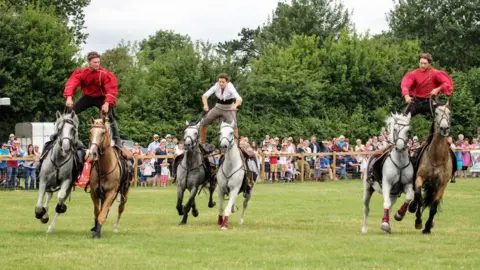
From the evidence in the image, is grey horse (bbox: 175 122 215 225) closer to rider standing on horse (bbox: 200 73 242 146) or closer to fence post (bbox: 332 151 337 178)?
rider standing on horse (bbox: 200 73 242 146)

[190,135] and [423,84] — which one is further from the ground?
[423,84]

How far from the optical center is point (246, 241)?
16.6m

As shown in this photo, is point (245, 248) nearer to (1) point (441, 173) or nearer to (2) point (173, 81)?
(1) point (441, 173)

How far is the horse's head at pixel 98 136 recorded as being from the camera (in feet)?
54.5

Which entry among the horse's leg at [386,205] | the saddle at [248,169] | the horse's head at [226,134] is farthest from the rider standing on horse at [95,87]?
the horse's leg at [386,205]

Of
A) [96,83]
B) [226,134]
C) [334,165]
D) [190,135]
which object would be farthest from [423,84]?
[334,165]

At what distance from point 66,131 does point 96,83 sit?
1.60 metres

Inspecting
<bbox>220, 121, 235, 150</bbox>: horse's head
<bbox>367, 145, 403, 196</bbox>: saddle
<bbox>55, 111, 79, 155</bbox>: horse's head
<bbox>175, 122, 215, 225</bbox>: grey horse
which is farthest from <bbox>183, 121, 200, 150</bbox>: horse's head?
<bbox>367, 145, 403, 196</bbox>: saddle

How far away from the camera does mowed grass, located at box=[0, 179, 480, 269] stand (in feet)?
44.7

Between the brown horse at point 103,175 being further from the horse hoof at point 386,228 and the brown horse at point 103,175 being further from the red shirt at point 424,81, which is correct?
the red shirt at point 424,81

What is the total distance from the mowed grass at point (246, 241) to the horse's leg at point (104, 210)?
187 mm

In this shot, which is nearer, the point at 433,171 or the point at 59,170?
the point at 59,170

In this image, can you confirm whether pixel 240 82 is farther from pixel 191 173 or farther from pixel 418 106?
pixel 418 106

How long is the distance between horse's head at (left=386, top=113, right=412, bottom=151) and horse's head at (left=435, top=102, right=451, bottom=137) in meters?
0.59
